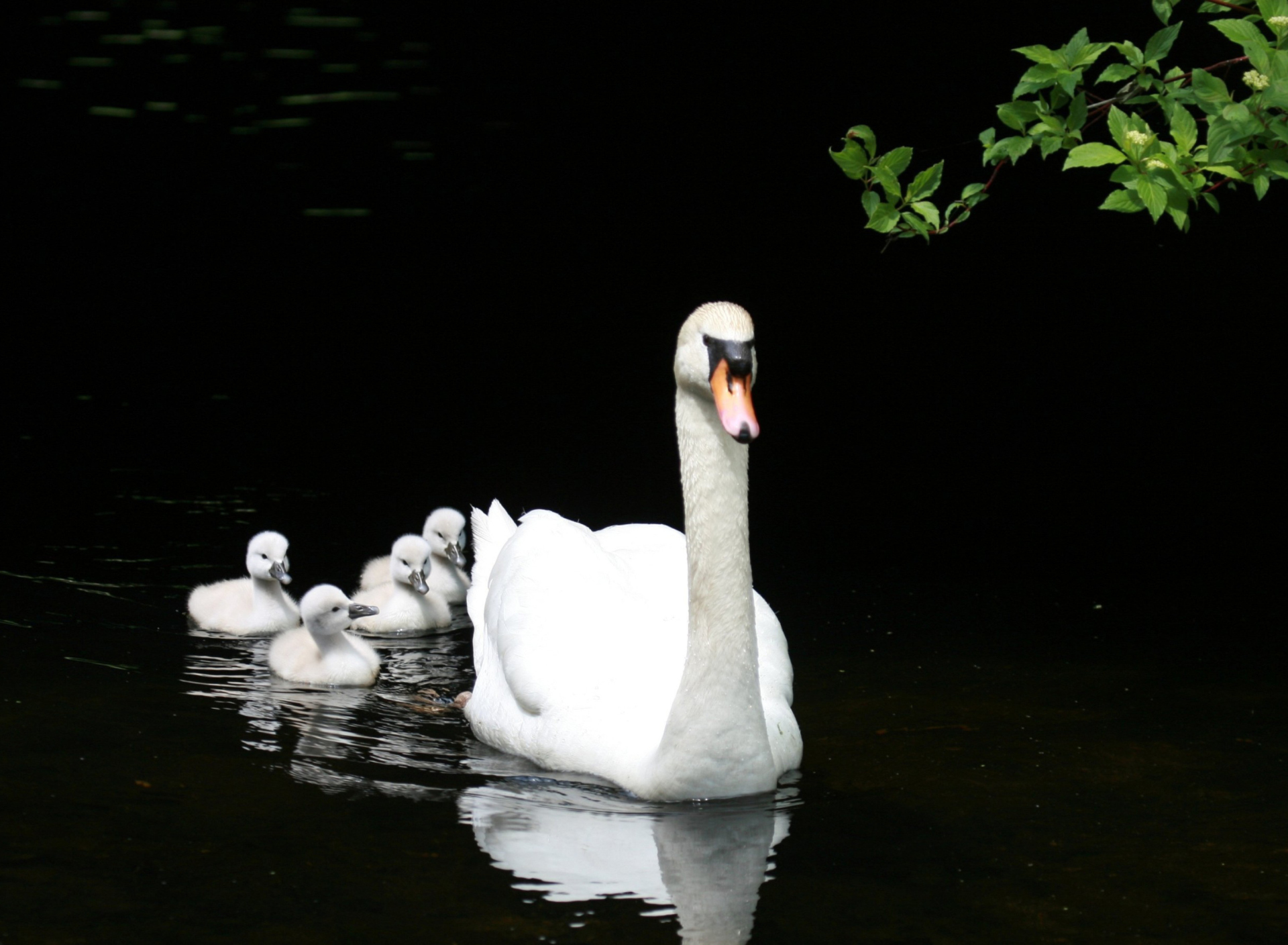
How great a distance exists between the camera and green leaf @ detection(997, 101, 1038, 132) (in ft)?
20.5

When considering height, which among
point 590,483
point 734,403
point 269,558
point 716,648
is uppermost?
point 734,403

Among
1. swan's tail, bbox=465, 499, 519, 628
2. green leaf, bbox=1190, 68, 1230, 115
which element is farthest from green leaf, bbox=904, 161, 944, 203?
swan's tail, bbox=465, 499, 519, 628

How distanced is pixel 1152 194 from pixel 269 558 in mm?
5138

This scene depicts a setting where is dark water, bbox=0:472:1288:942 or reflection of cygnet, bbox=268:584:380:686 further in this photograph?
reflection of cygnet, bbox=268:584:380:686

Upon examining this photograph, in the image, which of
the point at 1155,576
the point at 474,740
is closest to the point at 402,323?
the point at 1155,576

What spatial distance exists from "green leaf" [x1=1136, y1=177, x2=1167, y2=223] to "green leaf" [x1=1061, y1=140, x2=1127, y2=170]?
0.34ft

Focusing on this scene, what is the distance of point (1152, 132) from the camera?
5855 millimetres

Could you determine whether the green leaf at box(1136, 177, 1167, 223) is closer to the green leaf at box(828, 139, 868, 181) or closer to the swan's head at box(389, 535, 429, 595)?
the green leaf at box(828, 139, 868, 181)

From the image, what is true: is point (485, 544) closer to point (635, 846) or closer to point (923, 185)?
point (635, 846)

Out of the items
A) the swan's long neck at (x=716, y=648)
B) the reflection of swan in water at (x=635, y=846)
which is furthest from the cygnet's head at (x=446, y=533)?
the swan's long neck at (x=716, y=648)

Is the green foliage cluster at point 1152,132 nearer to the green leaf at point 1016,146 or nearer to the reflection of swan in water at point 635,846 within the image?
the green leaf at point 1016,146

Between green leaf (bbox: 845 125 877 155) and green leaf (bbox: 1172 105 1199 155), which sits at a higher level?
green leaf (bbox: 845 125 877 155)

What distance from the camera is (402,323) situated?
1625cm

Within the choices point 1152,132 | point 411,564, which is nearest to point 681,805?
point 1152,132
